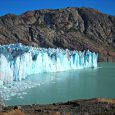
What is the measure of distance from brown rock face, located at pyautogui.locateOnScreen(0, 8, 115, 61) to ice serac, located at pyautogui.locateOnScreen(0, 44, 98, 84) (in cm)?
3521

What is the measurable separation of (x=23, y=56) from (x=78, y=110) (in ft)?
85.7

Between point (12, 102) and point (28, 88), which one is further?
point (28, 88)

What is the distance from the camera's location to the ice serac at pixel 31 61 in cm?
3322

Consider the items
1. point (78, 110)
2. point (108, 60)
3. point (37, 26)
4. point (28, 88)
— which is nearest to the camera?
point (78, 110)

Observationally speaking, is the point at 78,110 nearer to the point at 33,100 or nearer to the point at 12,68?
the point at 33,100

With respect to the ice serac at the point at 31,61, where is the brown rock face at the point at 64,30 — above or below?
above

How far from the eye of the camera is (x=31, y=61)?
4372 centimetres

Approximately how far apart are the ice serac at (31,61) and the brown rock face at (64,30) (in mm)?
35207

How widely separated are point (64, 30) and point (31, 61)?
223 feet

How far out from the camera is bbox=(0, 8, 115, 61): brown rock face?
99875 millimetres

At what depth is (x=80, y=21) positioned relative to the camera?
122188 mm

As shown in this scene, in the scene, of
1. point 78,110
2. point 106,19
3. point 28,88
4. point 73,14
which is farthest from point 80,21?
point 78,110

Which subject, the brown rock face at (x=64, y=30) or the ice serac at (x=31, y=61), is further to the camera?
the brown rock face at (x=64, y=30)

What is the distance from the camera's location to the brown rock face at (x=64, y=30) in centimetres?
9988
